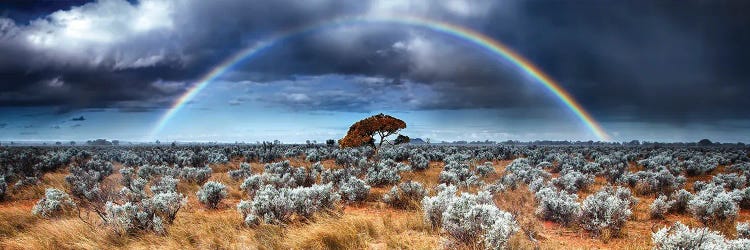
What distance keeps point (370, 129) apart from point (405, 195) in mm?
29317

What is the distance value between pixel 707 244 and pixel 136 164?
1336 inches

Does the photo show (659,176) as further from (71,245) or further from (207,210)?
(71,245)

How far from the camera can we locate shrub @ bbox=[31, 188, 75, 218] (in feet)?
39.6

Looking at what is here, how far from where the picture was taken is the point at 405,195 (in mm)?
14195

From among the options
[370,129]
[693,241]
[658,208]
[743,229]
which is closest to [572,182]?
[658,208]

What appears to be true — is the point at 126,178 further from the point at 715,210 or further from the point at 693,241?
the point at 715,210

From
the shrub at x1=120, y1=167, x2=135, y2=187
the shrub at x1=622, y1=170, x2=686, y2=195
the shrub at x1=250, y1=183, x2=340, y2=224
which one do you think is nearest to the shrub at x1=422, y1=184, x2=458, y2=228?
the shrub at x1=250, y1=183, x2=340, y2=224

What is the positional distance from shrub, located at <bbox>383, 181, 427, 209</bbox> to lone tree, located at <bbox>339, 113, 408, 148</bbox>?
28.5 meters

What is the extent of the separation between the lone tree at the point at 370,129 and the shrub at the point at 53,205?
3076 cm

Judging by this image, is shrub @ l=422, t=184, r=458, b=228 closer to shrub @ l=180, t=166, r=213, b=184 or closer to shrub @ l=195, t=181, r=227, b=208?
shrub @ l=195, t=181, r=227, b=208

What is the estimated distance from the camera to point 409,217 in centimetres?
1027

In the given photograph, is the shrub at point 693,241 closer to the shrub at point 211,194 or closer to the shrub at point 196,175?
the shrub at point 211,194

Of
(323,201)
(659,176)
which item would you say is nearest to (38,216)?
(323,201)

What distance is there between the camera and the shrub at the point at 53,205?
1207 cm
